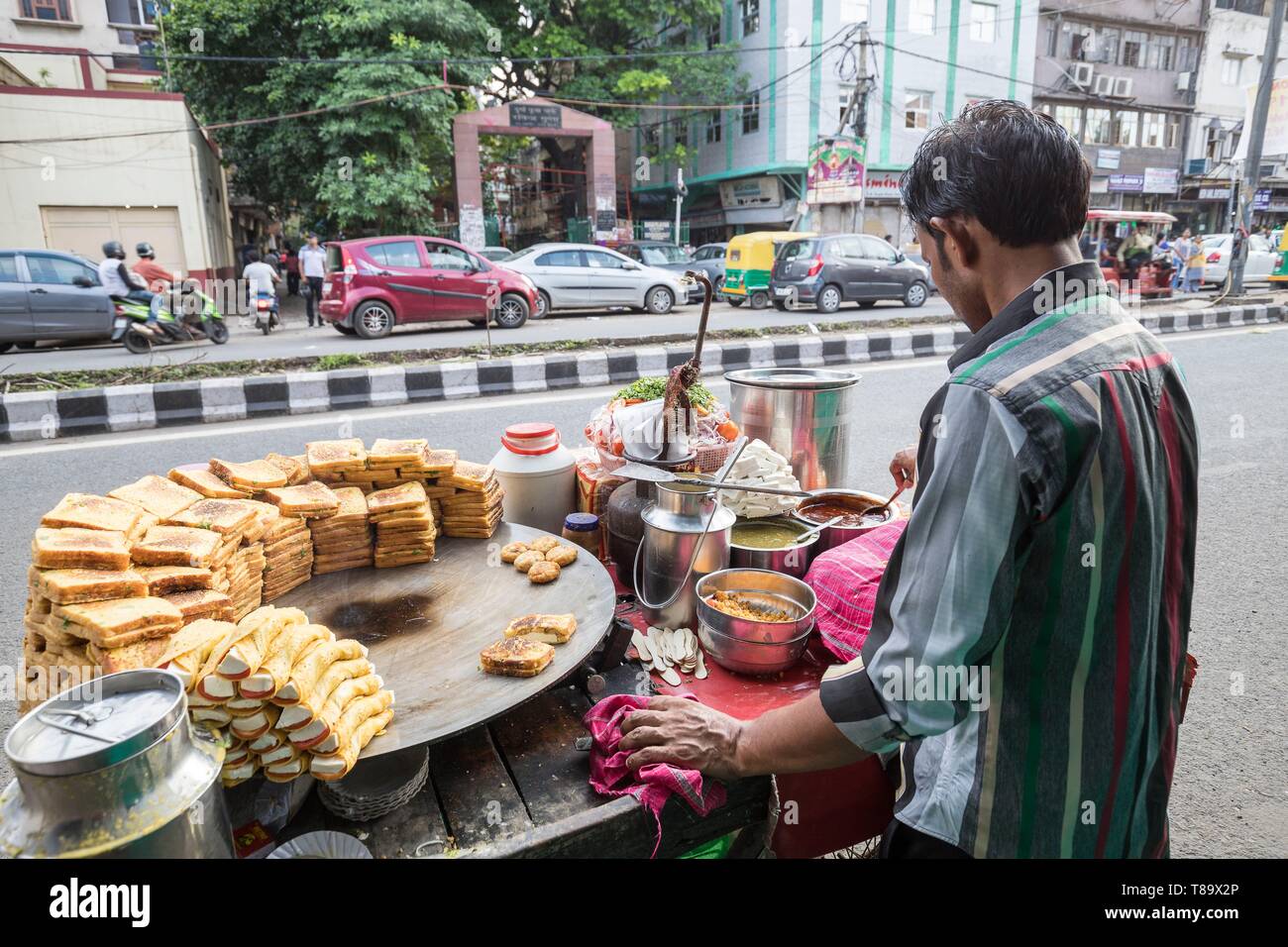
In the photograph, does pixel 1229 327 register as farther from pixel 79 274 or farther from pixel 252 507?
pixel 79 274

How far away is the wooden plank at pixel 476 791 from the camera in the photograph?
151 cm

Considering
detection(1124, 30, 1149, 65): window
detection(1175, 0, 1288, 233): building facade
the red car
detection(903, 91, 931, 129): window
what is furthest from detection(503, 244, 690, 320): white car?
detection(1175, 0, 1288, 233): building facade

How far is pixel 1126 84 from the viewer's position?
28.3 m

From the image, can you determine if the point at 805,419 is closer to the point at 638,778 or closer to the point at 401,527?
the point at 401,527

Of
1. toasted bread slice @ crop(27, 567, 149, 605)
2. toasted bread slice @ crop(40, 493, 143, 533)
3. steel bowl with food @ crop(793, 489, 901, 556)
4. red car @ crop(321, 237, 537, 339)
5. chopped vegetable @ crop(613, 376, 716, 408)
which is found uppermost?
red car @ crop(321, 237, 537, 339)

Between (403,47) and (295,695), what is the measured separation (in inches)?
744

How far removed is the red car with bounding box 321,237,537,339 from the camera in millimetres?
11852

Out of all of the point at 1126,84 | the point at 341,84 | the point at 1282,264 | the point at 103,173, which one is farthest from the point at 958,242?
Result: the point at 1126,84

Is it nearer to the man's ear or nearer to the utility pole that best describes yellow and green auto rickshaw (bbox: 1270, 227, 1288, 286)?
the utility pole

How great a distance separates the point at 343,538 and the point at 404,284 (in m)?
10.7

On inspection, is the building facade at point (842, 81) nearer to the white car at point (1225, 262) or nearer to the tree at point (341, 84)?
the white car at point (1225, 262)

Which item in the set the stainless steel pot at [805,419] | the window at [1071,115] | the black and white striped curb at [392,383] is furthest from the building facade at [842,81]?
the stainless steel pot at [805,419]

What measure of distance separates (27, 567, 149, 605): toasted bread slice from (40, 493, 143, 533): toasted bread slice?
15cm
